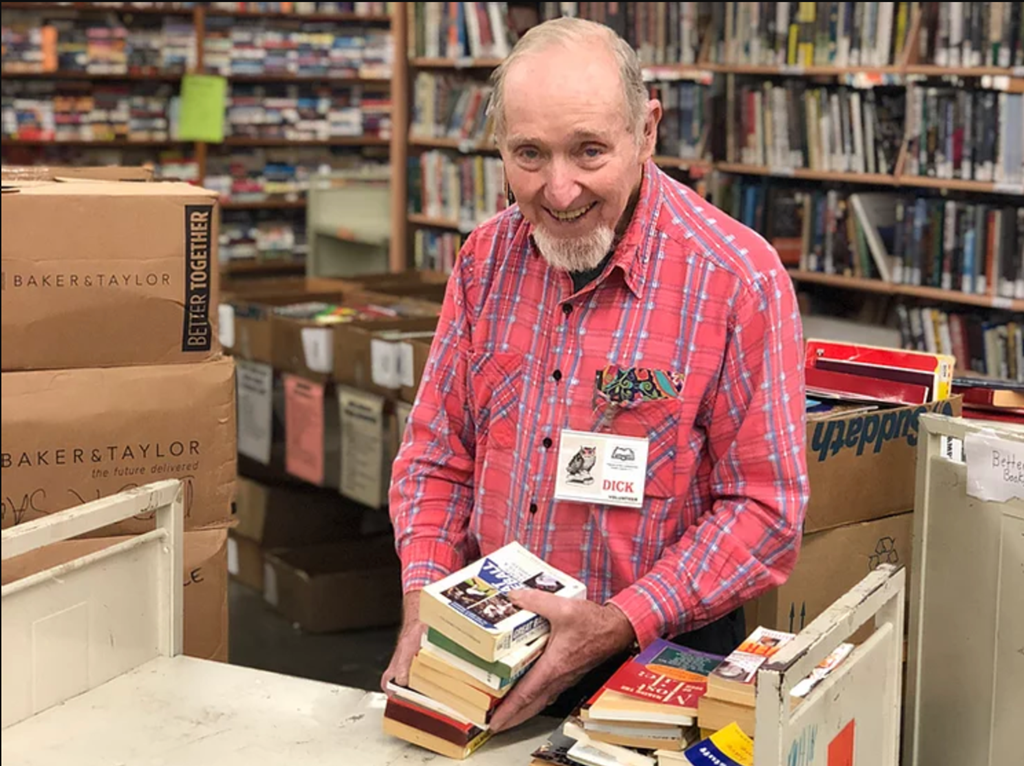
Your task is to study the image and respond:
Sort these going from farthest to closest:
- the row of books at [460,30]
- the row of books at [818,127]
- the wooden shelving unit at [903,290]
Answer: the row of books at [460,30] → the row of books at [818,127] → the wooden shelving unit at [903,290]

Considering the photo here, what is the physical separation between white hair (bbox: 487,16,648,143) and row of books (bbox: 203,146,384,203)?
20.7ft

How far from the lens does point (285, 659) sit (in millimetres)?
4102

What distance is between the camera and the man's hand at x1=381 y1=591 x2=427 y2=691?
1699 millimetres

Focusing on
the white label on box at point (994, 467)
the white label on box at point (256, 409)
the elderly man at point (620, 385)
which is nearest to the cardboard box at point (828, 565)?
the white label on box at point (994, 467)

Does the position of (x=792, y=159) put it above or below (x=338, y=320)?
above

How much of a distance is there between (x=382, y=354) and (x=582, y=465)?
6.66 ft

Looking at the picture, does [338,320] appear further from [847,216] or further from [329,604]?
[847,216]

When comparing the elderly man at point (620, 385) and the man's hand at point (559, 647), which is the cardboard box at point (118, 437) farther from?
the man's hand at point (559, 647)

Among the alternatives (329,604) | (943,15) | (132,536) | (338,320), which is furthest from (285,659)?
(943,15)

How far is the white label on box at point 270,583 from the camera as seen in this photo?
4480 mm

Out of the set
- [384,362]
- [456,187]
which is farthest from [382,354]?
[456,187]

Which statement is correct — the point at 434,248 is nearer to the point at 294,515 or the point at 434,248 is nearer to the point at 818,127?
the point at 818,127

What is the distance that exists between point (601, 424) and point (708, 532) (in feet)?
0.61

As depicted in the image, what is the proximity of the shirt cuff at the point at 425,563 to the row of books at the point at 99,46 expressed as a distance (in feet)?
19.6
